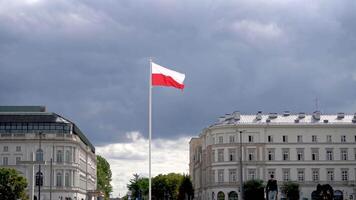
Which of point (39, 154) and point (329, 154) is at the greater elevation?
point (39, 154)

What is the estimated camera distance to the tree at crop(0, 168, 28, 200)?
3967 inches

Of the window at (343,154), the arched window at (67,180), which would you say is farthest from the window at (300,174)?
the arched window at (67,180)

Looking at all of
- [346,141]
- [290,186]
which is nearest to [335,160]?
[346,141]

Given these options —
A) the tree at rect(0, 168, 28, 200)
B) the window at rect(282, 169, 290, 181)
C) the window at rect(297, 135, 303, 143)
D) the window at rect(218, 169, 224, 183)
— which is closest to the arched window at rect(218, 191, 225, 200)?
the window at rect(218, 169, 224, 183)

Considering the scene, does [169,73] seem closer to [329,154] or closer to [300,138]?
[300,138]

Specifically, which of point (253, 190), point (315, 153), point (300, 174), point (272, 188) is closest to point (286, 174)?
point (300, 174)

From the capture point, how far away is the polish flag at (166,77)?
40.1m

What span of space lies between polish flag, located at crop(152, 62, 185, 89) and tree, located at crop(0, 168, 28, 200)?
212 ft

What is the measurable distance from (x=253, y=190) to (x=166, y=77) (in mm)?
78458

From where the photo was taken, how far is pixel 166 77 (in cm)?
4028

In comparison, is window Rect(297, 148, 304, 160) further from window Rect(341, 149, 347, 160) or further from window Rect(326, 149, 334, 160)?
window Rect(341, 149, 347, 160)

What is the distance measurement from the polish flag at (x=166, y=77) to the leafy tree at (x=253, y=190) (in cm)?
7813

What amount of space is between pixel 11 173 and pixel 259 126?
45451 mm

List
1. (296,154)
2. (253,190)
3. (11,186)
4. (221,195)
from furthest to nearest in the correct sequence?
(221,195) → (296,154) → (253,190) → (11,186)
